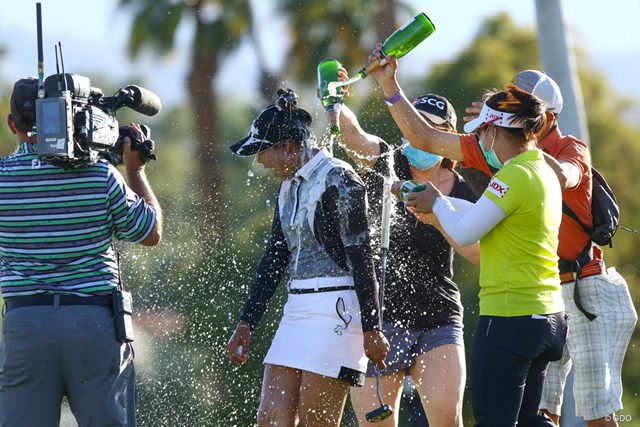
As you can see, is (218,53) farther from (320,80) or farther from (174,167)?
(320,80)

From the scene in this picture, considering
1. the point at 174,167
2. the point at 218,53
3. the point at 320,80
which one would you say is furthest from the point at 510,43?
the point at 320,80

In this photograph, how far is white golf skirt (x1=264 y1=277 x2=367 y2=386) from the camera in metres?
5.46

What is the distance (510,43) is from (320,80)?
50.0 feet

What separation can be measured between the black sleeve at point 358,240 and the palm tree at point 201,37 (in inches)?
677

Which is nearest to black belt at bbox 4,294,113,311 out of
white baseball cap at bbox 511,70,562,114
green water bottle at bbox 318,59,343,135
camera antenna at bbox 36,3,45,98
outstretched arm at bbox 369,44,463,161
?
camera antenna at bbox 36,3,45,98

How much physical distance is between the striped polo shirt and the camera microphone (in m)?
0.40

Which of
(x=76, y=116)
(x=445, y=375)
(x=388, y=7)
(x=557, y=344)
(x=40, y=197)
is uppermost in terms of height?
(x=388, y=7)

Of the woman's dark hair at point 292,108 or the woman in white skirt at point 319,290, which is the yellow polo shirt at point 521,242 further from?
the woman's dark hair at point 292,108

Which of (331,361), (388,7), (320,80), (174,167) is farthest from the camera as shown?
(174,167)

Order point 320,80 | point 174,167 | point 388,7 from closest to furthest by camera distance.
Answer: point 320,80, point 388,7, point 174,167

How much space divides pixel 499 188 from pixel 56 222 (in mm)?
1852

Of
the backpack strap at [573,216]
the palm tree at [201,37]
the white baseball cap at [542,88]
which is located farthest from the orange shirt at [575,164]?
the palm tree at [201,37]

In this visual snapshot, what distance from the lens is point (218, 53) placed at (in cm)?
2358

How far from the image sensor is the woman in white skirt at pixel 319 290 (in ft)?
17.9
